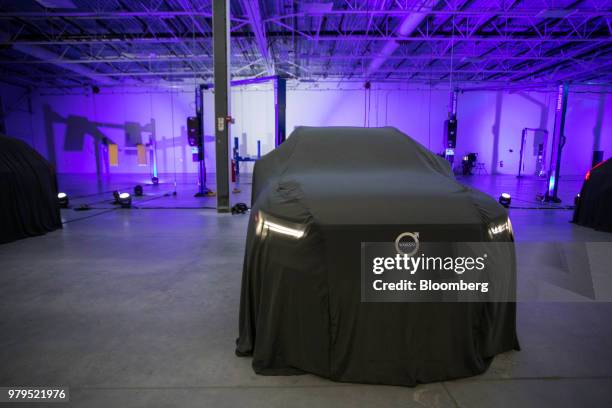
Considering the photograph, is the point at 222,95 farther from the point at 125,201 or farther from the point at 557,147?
the point at 557,147

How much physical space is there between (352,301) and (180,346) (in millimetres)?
1259

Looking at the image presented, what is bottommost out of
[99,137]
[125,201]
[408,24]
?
[125,201]

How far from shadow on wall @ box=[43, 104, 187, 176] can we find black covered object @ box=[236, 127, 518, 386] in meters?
18.2

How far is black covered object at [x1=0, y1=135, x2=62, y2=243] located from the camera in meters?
4.80

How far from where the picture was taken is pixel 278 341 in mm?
1834

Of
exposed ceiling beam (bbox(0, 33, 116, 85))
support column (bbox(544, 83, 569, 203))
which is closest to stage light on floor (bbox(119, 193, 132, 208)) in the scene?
exposed ceiling beam (bbox(0, 33, 116, 85))

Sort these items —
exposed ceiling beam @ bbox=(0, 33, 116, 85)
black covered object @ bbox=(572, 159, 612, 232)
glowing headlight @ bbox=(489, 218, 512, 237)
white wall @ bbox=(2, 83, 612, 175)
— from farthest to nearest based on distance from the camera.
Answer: white wall @ bbox=(2, 83, 612, 175)
exposed ceiling beam @ bbox=(0, 33, 116, 85)
black covered object @ bbox=(572, 159, 612, 232)
glowing headlight @ bbox=(489, 218, 512, 237)

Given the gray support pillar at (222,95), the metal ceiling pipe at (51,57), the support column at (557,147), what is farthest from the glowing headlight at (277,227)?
the metal ceiling pipe at (51,57)


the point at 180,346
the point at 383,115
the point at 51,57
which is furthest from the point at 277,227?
the point at 383,115

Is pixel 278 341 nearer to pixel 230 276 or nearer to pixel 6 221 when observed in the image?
pixel 230 276

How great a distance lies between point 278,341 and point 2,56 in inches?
747

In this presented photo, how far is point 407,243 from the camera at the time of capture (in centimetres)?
167

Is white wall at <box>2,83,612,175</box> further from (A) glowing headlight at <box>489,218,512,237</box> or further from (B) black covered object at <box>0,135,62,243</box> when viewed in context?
(A) glowing headlight at <box>489,218,512,237</box>

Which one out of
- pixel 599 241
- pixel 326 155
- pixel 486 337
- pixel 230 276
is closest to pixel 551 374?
pixel 486 337
